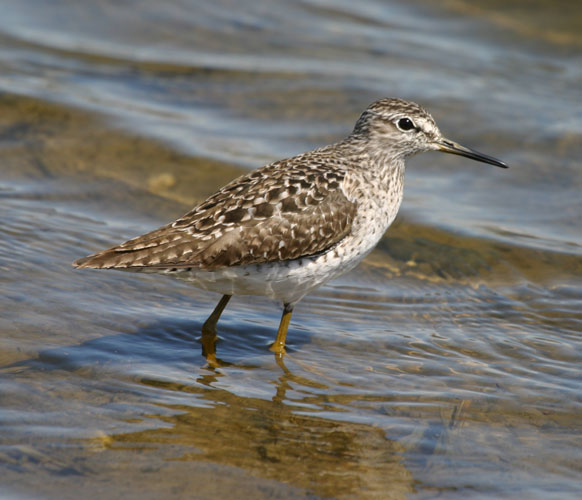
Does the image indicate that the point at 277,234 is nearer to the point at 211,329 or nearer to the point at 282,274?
the point at 282,274

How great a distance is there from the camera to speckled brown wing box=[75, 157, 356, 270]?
307 inches

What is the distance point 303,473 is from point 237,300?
383cm

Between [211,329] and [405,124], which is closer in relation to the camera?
[211,329]

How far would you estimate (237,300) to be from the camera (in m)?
10.0

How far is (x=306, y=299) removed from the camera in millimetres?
10094

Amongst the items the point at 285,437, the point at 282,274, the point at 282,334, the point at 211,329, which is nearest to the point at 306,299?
the point at 282,334

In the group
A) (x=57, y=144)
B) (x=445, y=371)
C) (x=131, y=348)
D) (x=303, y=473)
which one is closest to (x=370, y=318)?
(x=445, y=371)

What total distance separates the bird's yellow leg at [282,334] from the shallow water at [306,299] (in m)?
0.10

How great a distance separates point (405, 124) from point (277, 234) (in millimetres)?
2105

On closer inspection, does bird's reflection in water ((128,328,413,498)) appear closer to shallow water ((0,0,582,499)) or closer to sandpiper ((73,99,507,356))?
shallow water ((0,0,582,499))

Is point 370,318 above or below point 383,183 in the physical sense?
below

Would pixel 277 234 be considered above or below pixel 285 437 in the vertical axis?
above

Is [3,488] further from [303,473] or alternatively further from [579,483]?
[579,483]

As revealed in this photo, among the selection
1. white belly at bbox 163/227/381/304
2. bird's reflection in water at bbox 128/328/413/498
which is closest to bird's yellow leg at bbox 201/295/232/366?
white belly at bbox 163/227/381/304
